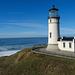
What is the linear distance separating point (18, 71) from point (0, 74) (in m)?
3.79

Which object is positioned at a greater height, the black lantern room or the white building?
the black lantern room

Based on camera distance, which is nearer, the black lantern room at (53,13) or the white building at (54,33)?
the white building at (54,33)

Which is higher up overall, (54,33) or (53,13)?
(53,13)

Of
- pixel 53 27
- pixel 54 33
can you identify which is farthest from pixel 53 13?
pixel 54 33

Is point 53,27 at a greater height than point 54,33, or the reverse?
point 53,27

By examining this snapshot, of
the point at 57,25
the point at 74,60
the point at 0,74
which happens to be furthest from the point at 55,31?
the point at 0,74

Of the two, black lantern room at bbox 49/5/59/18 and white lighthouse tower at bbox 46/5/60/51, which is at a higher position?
black lantern room at bbox 49/5/59/18

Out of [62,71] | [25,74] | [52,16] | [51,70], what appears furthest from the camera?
[52,16]

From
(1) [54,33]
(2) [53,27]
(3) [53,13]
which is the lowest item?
(1) [54,33]

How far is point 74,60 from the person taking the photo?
623 inches

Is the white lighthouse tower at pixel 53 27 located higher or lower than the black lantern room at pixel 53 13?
lower

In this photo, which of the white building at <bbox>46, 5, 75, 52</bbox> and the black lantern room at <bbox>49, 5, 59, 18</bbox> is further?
the black lantern room at <bbox>49, 5, 59, 18</bbox>

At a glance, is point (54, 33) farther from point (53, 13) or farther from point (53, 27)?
point (53, 13)

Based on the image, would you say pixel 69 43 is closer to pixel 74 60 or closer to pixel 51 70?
pixel 74 60
